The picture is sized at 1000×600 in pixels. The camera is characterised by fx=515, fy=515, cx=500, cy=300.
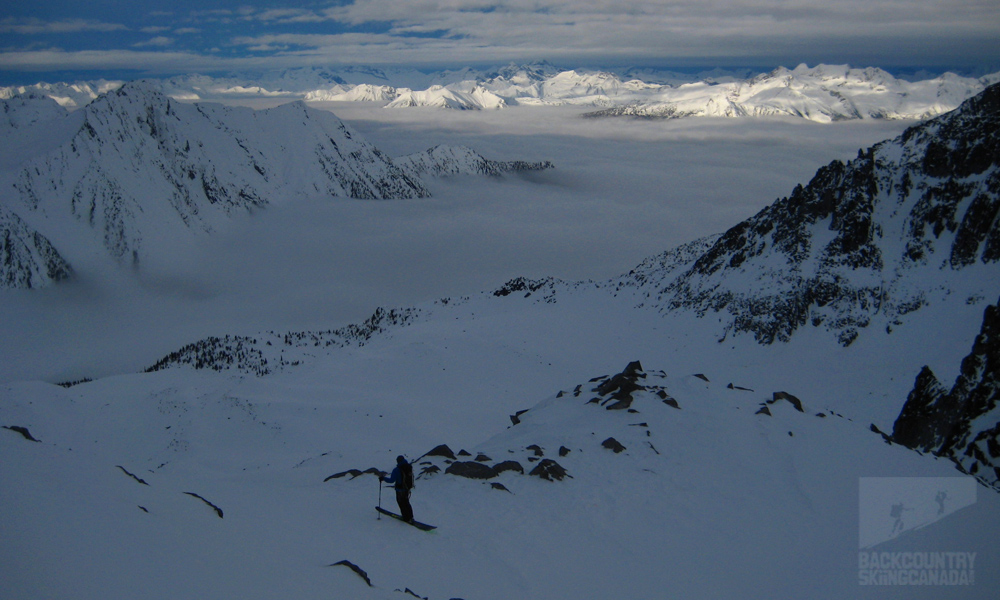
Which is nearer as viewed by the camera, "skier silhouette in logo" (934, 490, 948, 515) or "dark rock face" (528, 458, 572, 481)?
"skier silhouette in logo" (934, 490, 948, 515)

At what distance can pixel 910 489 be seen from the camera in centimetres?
1659

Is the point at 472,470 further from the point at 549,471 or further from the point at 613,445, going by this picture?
the point at 613,445

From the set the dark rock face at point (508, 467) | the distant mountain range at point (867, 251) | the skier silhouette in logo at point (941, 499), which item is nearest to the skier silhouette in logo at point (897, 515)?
the skier silhouette in logo at point (941, 499)

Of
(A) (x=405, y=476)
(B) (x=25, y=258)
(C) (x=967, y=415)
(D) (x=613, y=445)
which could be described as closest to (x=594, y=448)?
(D) (x=613, y=445)

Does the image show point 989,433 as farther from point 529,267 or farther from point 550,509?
point 529,267

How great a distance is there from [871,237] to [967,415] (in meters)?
34.7

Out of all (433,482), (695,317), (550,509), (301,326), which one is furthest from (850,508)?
(301,326)

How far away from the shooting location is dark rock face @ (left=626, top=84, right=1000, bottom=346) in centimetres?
4616

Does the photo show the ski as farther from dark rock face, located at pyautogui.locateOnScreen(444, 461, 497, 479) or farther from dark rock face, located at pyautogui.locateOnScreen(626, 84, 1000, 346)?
dark rock face, located at pyautogui.locateOnScreen(626, 84, 1000, 346)

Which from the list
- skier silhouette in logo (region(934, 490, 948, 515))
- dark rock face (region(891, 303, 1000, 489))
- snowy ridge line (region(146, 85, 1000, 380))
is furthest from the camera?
snowy ridge line (region(146, 85, 1000, 380))

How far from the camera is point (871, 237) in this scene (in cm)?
5072

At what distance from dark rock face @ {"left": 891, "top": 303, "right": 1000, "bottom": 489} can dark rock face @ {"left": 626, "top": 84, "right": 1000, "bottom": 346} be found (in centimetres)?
2163

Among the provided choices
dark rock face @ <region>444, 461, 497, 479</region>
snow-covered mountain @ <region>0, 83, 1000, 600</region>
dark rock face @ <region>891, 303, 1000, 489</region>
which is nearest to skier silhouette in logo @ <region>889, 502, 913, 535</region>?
snow-covered mountain @ <region>0, 83, 1000, 600</region>

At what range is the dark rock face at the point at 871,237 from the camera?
46156 mm
